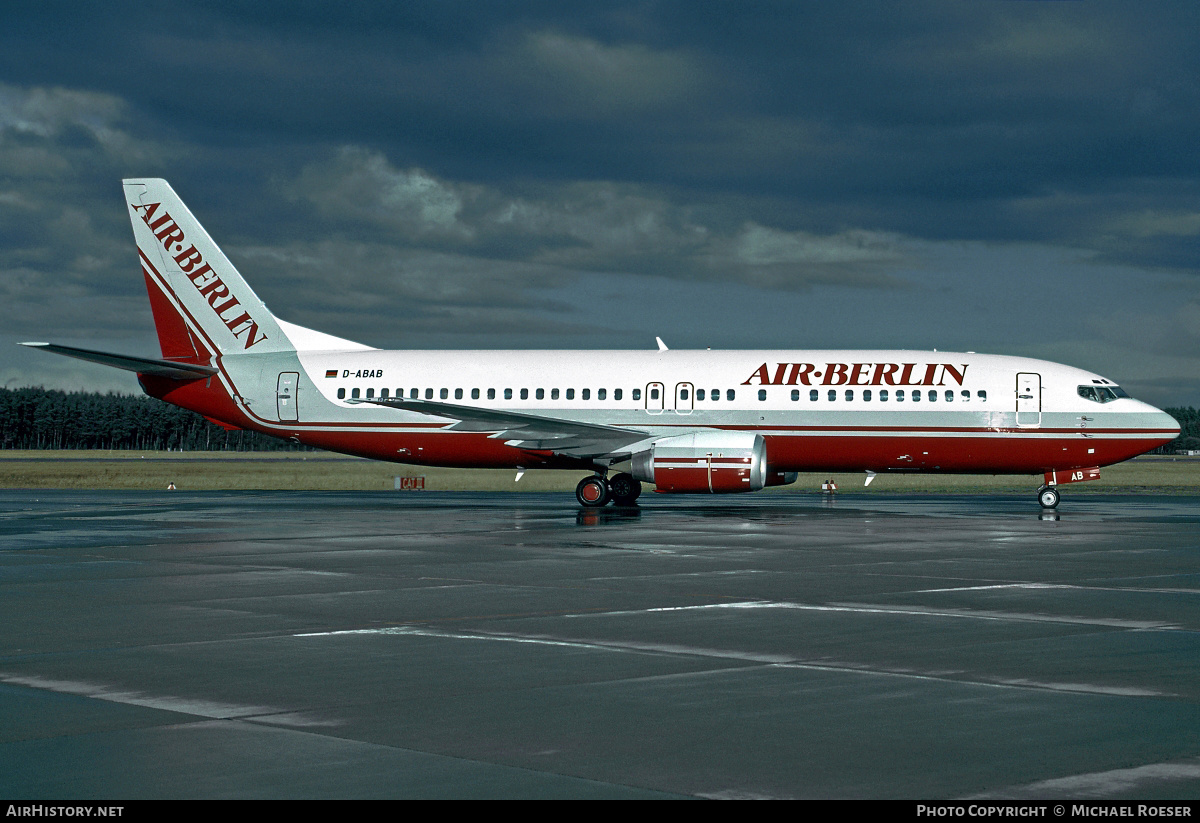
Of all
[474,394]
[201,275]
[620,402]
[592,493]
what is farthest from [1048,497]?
[201,275]

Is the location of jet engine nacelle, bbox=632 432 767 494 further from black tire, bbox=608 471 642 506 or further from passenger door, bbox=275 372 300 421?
passenger door, bbox=275 372 300 421

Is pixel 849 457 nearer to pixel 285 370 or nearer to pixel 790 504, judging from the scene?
pixel 790 504

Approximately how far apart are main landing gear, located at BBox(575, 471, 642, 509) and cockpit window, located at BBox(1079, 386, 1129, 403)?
12.2 meters

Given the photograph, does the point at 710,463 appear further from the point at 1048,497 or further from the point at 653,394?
the point at 1048,497

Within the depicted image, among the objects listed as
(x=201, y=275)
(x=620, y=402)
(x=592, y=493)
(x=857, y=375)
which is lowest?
(x=592, y=493)

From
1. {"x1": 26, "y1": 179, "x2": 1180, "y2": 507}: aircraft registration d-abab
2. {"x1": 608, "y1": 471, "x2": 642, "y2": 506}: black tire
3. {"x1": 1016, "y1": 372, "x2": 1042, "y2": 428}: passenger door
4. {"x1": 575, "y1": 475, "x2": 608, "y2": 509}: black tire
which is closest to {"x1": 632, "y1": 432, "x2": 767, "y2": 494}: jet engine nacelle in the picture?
{"x1": 26, "y1": 179, "x2": 1180, "y2": 507}: aircraft registration d-abab

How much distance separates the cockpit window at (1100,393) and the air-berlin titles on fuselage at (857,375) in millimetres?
3180

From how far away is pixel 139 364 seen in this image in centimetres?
3634

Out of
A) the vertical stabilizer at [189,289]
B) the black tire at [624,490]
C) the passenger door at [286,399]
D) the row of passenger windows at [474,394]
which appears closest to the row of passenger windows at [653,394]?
the row of passenger windows at [474,394]

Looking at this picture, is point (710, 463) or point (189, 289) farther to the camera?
point (189, 289)

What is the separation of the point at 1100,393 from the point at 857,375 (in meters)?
6.44

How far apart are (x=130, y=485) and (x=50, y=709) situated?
50.4m

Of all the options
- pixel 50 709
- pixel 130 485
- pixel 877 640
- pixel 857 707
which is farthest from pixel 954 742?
pixel 130 485

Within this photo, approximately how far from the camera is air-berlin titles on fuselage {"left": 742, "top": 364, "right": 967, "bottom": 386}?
111ft
